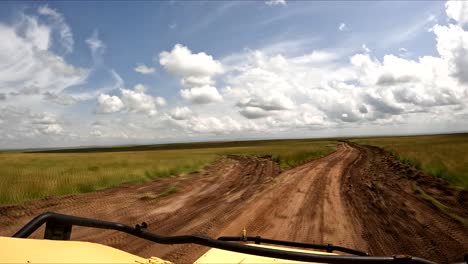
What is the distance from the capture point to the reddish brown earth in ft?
23.3

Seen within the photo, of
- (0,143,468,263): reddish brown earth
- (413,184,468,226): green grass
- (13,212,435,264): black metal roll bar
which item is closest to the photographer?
(13,212,435,264): black metal roll bar

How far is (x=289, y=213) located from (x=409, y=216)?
130 inches

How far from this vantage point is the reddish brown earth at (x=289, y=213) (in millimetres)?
7113

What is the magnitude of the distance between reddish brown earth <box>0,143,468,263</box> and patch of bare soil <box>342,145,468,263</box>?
0.06 feet

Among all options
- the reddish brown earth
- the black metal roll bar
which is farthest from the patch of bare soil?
the black metal roll bar

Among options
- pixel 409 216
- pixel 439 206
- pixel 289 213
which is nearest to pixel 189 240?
pixel 289 213

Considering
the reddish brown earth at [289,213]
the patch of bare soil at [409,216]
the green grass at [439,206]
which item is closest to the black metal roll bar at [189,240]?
the reddish brown earth at [289,213]

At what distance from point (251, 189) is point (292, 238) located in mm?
6604

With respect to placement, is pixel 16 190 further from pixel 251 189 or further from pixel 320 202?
pixel 320 202

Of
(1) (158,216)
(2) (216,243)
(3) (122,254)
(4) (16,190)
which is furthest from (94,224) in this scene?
(4) (16,190)

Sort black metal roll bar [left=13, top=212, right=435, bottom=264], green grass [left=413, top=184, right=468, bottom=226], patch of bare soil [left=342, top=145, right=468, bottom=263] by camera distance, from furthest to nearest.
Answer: green grass [left=413, top=184, right=468, bottom=226] < patch of bare soil [left=342, top=145, right=468, bottom=263] < black metal roll bar [left=13, top=212, right=435, bottom=264]

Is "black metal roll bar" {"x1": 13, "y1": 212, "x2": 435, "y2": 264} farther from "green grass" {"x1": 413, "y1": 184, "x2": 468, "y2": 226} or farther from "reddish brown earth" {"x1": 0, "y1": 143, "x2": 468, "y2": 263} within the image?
"green grass" {"x1": 413, "y1": 184, "x2": 468, "y2": 226}

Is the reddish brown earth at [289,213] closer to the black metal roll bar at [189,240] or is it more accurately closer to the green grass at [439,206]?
the green grass at [439,206]

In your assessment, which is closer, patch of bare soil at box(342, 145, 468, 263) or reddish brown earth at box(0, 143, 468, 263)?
patch of bare soil at box(342, 145, 468, 263)
